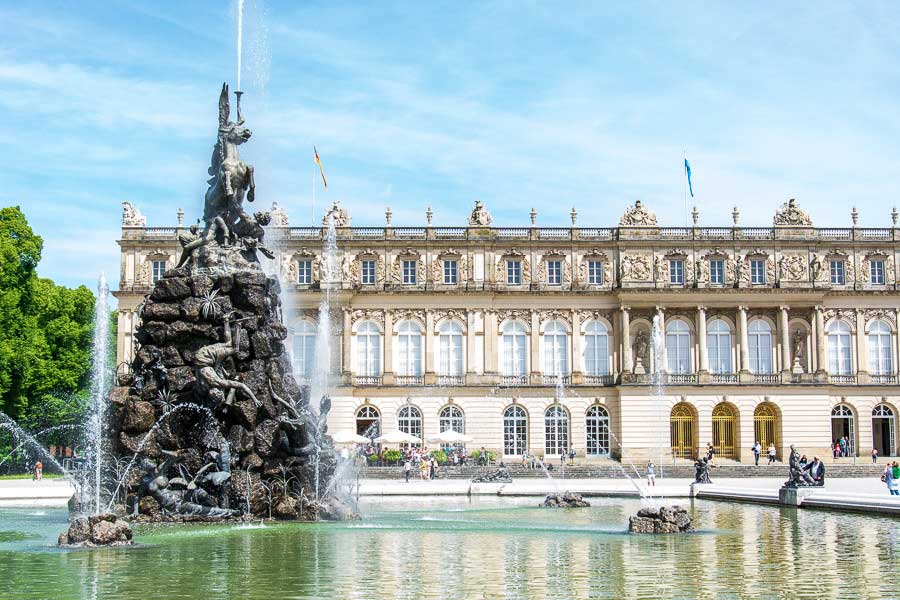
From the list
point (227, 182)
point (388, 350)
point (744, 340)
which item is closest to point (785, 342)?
point (744, 340)

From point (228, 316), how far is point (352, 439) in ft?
93.6

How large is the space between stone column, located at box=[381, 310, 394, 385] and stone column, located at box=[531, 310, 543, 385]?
27.1 feet

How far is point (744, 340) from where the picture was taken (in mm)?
65188

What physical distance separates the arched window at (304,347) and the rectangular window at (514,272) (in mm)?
11913

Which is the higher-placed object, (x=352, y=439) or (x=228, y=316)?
(x=228, y=316)

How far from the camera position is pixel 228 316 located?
82.7 ft

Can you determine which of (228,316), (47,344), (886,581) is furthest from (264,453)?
(47,344)

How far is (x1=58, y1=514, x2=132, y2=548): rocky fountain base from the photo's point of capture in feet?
63.4

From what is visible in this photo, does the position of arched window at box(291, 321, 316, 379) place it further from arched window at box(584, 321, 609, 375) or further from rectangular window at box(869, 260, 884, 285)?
rectangular window at box(869, 260, 884, 285)

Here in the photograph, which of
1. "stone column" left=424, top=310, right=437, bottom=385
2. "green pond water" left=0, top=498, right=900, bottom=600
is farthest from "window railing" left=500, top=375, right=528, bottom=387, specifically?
"green pond water" left=0, top=498, right=900, bottom=600

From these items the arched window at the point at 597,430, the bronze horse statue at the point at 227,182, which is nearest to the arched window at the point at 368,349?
the arched window at the point at 597,430

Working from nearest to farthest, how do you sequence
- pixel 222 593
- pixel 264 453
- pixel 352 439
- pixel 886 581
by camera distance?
pixel 222 593
pixel 886 581
pixel 264 453
pixel 352 439

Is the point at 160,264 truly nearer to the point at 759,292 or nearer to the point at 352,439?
the point at 352,439

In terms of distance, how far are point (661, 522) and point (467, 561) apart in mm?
6116
